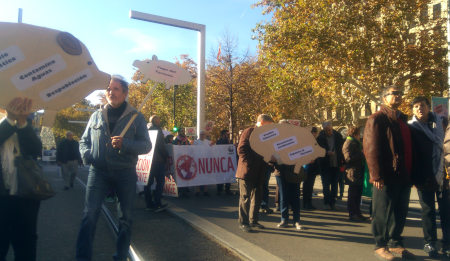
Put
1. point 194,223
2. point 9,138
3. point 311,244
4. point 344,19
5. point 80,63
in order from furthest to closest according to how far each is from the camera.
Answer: point 344,19, point 194,223, point 311,244, point 80,63, point 9,138

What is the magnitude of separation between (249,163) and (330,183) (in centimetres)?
307

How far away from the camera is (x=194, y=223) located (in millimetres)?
6434

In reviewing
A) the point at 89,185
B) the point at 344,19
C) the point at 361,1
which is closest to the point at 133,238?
the point at 89,185

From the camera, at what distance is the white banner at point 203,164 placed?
33.0 feet

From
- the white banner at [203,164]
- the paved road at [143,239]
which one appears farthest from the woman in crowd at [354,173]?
the white banner at [203,164]

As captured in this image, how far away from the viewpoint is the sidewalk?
4852 mm

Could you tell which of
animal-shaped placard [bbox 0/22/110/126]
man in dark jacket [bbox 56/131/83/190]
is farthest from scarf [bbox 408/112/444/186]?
man in dark jacket [bbox 56/131/83/190]

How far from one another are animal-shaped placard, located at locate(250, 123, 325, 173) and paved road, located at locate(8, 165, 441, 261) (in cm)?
110

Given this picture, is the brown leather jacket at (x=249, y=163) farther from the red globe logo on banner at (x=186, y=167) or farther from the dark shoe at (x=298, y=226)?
the red globe logo on banner at (x=186, y=167)

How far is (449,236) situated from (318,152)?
197 cm

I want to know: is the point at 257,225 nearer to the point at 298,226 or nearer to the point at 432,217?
the point at 298,226

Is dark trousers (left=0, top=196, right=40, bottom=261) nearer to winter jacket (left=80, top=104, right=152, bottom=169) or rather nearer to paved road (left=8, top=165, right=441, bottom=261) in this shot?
winter jacket (left=80, top=104, right=152, bottom=169)

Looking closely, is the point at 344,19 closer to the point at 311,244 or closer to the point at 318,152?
the point at 318,152

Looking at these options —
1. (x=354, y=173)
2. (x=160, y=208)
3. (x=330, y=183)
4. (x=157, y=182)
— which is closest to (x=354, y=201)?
Answer: (x=354, y=173)
